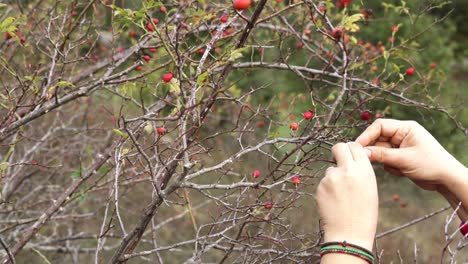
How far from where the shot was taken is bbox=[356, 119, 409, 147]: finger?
1.76 metres

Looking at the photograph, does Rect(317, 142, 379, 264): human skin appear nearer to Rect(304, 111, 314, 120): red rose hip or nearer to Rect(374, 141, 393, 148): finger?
Rect(374, 141, 393, 148): finger

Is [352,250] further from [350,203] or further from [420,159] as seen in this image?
[420,159]

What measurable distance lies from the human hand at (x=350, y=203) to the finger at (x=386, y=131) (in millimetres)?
256

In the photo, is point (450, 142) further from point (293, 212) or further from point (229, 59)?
point (229, 59)

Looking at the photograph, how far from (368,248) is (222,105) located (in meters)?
3.43

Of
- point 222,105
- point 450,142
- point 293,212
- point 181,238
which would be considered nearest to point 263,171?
point 222,105

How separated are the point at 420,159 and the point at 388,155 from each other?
95mm

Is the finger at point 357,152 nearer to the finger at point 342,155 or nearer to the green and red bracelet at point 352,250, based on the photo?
the finger at point 342,155

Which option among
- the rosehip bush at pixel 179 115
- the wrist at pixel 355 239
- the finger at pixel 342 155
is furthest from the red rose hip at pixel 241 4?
the wrist at pixel 355 239

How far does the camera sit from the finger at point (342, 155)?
1.52 metres

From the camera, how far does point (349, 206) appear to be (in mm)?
1455

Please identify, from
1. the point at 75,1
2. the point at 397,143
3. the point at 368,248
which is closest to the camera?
the point at 368,248

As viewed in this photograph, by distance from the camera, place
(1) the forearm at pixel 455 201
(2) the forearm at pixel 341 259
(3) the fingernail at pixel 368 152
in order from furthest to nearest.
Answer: (1) the forearm at pixel 455 201, (3) the fingernail at pixel 368 152, (2) the forearm at pixel 341 259

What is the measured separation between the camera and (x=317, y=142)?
1918mm
